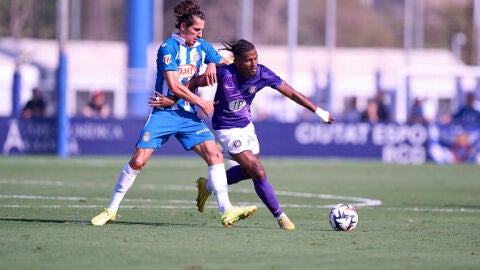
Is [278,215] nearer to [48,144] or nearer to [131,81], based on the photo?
[48,144]

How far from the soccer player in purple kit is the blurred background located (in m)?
8.21

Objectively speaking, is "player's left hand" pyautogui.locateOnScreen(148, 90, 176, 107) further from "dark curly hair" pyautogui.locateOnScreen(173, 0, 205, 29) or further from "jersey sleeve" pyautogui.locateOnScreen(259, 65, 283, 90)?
"jersey sleeve" pyautogui.locateOnScreen(259, 65, 283, 90)

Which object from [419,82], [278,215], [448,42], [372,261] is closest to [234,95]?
[278,215]

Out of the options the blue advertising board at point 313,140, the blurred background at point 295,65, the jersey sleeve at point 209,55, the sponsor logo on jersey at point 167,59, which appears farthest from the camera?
the blurred background at point 295,65

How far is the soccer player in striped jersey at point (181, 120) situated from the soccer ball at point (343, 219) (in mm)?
1074

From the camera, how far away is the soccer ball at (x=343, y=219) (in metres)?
11.3

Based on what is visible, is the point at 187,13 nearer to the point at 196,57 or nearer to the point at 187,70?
the point at 196,57

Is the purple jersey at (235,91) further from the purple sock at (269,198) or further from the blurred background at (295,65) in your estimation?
the blurred background at (295,65)

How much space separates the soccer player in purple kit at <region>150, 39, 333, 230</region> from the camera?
37.8 ft

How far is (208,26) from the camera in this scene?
66.6m

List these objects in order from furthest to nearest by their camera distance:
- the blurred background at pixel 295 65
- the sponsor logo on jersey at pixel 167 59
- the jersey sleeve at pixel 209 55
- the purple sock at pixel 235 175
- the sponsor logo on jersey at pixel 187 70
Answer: the blurred background at pixel 295 65, the purple sock at pixel 235 175, the jersey sleeve at pixel 209 55, the sponsor logo on jersey at pixel 187 70, the sponsor logo on jersey at pixel 167 59

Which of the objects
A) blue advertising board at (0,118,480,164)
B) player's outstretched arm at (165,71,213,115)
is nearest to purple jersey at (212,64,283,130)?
player's outstretched arm at (165,71,213,115)

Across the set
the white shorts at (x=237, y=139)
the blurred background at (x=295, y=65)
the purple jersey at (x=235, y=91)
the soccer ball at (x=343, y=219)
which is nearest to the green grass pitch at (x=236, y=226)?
the soccer ball at (x=343, y=219)

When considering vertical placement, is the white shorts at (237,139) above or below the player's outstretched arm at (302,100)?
below
